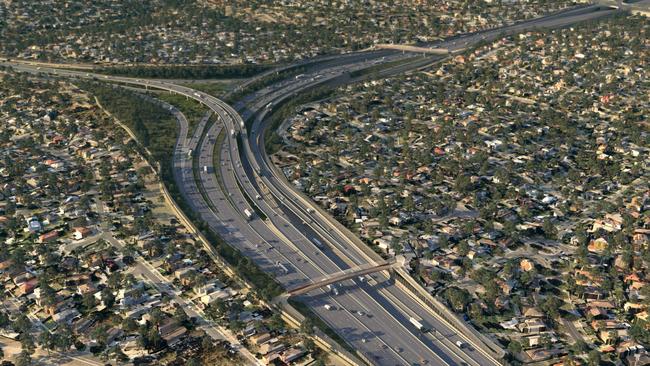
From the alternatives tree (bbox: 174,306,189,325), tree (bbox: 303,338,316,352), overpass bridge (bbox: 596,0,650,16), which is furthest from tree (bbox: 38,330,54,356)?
overpass bridge (bbox: 596,0,650,16)

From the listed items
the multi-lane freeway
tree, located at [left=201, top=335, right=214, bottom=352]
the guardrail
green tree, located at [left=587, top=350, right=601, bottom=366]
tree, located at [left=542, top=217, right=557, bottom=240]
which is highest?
tree, located at [left=542, top=217, right=557, bottom=240]

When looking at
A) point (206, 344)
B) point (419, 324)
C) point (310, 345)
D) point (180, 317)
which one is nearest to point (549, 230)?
point (419, 324)

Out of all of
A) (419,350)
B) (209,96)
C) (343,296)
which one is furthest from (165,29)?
(419,350)

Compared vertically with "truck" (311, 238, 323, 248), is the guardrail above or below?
above

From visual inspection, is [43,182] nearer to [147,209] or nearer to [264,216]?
[147,209]

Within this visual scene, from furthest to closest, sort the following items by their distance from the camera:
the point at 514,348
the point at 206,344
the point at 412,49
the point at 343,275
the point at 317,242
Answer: the point at 412,49 → the point at 317,242 → the point at 343,275 → the point at 514,348 → the point at 206,344

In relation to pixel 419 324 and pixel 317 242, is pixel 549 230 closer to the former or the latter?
pixel 419 324

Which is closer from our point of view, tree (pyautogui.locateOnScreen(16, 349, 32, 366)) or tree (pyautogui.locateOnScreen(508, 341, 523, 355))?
tree (pyautogui.locateOnScreen(16, 349, 32, 366))

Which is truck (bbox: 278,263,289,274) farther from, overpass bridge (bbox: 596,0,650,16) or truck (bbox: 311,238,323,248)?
overpass bridge (bbox: 596,0,650,16)
